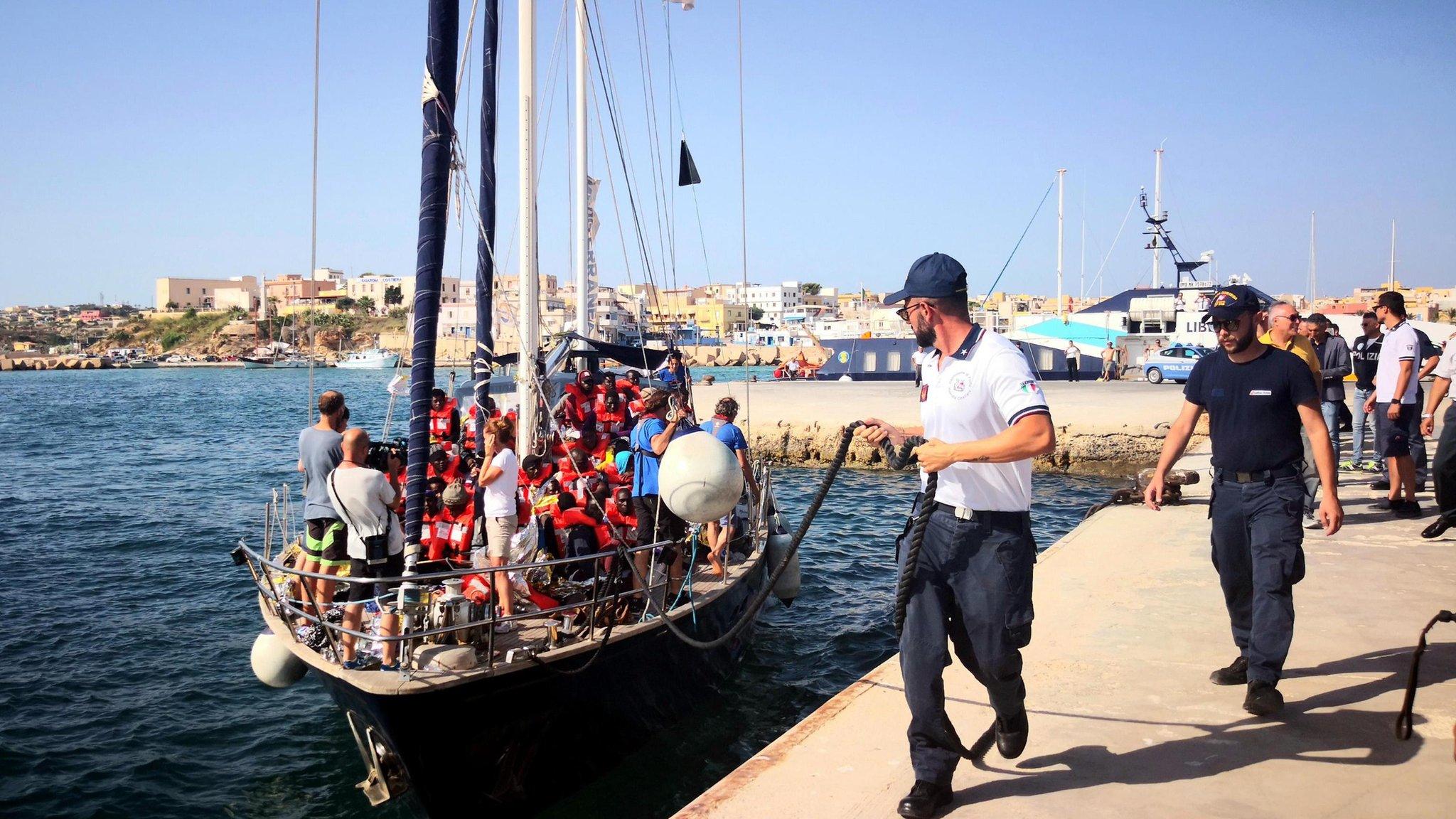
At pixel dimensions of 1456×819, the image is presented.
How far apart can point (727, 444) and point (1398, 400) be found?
20.4 feet

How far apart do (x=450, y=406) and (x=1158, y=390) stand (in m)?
25.5

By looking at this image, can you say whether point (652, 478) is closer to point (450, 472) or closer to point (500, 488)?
point (500, 488)

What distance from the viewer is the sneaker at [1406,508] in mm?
9305

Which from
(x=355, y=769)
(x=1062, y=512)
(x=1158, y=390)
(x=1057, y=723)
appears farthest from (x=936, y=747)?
(x=1158, y=390)

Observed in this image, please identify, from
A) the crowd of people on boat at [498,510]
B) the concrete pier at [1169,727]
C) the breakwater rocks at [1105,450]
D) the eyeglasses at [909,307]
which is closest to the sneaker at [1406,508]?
the concrete pier at [1169,727]

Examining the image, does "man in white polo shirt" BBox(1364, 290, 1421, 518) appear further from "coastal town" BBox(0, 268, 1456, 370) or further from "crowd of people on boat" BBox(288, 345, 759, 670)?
"coastal town" BBox(0, 268, 1456, 370)

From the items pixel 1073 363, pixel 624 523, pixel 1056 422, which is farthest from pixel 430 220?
pixel 1073 363

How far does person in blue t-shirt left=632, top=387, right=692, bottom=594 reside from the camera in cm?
722

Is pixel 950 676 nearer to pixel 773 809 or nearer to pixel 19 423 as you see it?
pixel 773 809

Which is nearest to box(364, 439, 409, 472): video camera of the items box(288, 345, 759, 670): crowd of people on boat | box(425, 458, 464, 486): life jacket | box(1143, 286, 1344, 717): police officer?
box(288, 345, 759, 670): crowd of people on boat

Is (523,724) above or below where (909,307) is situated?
below

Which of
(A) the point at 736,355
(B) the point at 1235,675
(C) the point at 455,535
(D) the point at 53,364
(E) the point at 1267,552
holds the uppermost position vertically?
(A) the point at 736,355

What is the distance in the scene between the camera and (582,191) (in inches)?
556

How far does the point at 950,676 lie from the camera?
18.1 feet
